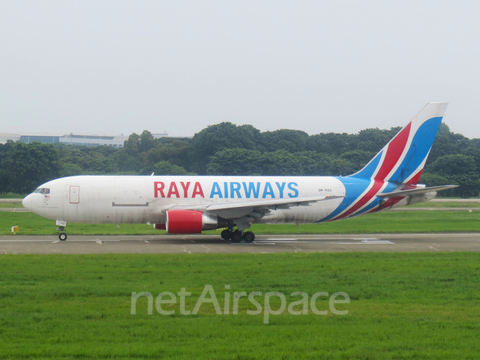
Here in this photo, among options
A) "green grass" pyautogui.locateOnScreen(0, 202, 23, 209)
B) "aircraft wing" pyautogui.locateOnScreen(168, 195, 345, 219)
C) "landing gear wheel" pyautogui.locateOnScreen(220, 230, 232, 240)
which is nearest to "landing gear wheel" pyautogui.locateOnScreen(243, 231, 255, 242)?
"landing gear wheel" pyautogui.locateOnScreen(220, 230, 232, 240)

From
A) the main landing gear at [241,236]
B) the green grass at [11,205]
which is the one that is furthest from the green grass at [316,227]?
the green grass at [11,205]

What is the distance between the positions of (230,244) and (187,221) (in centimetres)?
266

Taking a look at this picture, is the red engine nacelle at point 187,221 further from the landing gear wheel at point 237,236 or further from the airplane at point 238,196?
the landing gear wheel at point 237,236

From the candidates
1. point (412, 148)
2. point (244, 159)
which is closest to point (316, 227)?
point (412, 148)

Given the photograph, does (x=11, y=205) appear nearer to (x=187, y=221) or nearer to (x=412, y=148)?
(x=187, y=221)

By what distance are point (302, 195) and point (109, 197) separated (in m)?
10.6

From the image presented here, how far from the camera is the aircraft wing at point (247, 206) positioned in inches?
1116

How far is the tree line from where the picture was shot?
242 ft

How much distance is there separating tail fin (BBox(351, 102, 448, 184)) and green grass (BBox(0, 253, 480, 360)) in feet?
41.0

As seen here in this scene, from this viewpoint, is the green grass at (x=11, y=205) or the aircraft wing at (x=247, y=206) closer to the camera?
the aircraft wing at (x=247, y=206)

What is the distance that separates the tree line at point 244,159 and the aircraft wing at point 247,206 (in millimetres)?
40871

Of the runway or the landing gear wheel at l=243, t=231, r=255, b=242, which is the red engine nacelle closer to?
the runway

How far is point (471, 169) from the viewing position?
79812 millimetres

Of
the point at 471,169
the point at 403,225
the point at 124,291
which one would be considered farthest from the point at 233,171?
the point at 124,291
